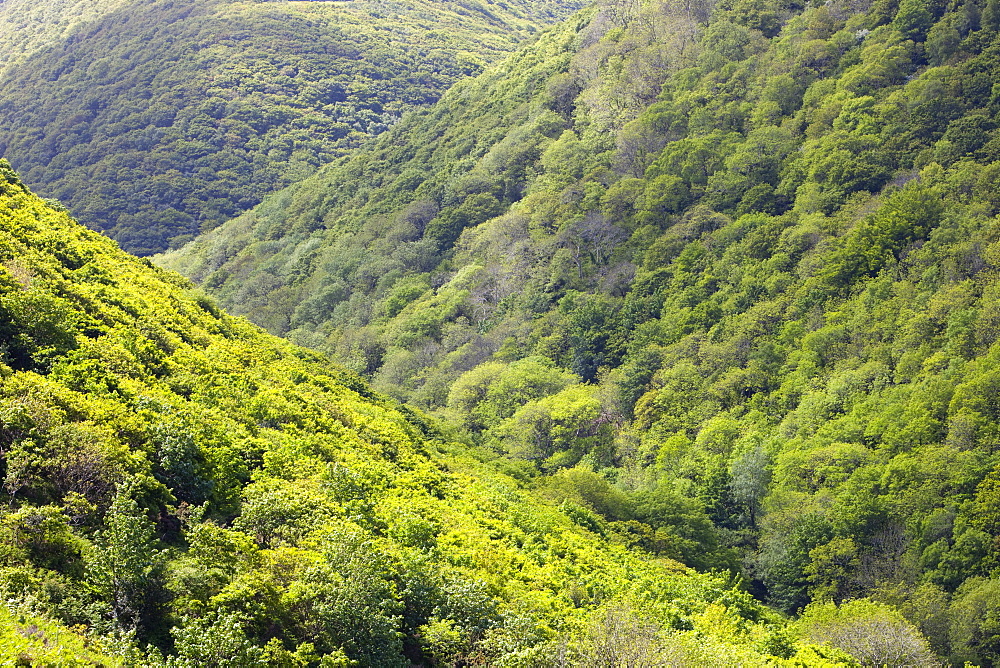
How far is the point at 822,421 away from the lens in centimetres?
6159

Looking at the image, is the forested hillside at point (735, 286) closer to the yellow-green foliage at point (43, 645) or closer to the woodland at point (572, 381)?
the woodland at point (572, 381)

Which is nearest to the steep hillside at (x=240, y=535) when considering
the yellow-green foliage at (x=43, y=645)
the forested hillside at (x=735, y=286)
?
the yellow-green foliage at (x=43, y=645)

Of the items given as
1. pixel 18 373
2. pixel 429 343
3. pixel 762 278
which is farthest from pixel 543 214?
pixel 18 373

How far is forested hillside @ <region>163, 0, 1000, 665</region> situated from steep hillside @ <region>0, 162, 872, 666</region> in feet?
50.5

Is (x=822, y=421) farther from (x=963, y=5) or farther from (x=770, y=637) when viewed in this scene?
(x=963, y=5)

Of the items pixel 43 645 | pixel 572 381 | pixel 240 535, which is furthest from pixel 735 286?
pixel 43 645

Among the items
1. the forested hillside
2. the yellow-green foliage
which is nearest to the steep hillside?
the yellow-green foliage

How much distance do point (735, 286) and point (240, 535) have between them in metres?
64.8

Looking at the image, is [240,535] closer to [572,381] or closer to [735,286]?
[572,381]

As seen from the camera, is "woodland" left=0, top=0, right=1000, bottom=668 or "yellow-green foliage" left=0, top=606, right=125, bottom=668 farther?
"woodland" left=0, top=0, right=1000, bottom=668

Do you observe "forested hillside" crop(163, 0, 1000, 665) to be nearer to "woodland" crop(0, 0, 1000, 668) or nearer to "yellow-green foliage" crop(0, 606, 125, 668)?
"woodland" crop(0, 0, 1000, 668)

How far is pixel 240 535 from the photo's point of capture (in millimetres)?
20250

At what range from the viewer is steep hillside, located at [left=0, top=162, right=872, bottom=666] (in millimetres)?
17469

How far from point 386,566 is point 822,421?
154 feet
